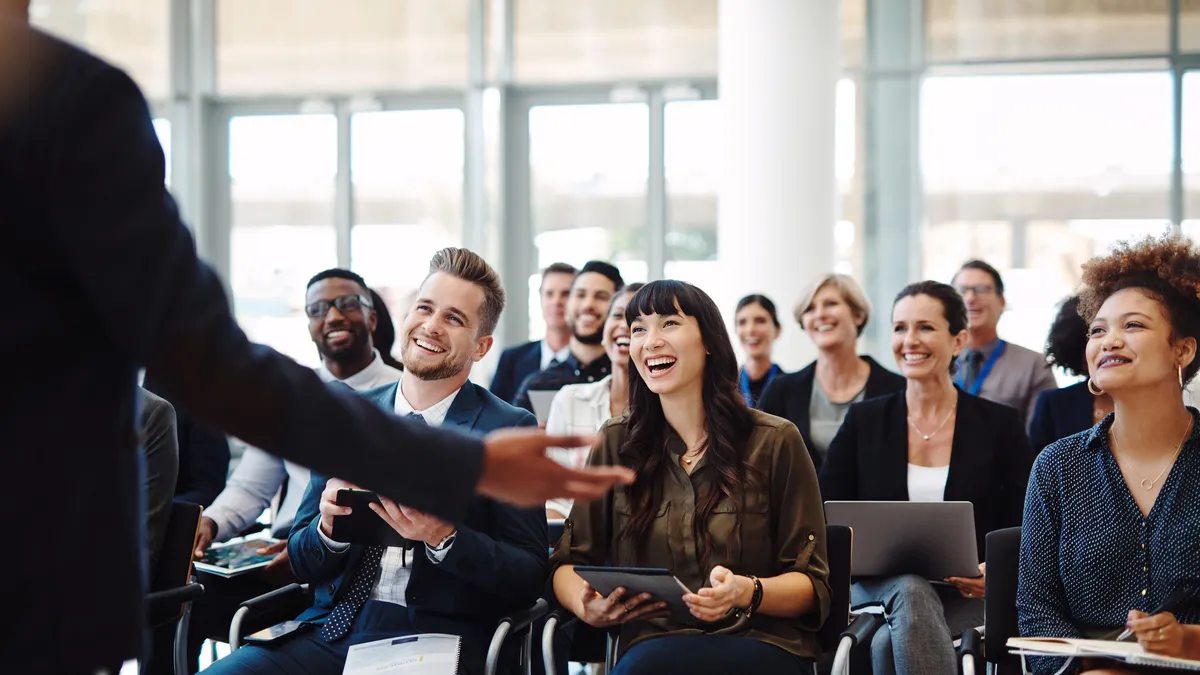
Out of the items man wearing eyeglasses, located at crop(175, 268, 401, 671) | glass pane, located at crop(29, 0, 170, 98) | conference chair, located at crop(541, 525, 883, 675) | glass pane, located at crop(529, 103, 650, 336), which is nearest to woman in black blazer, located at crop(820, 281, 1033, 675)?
conference chair, located at crop(541, 525, 883, 675)

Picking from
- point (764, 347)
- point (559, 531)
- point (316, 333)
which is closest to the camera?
point (559, 531)

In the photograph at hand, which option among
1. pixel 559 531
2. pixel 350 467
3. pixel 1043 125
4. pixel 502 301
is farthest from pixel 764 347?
pixel 350 467

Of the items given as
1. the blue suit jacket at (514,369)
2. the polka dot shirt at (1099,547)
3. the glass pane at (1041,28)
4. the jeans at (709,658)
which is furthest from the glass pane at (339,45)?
the polka dot shirt at (1099,547)

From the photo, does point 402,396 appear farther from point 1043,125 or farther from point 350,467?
point 1043,125

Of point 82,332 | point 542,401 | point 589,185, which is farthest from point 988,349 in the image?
point 82,332

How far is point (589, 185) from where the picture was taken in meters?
9.01

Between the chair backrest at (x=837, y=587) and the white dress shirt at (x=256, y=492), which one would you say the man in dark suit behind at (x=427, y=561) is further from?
the white dress shirt at (x=256, y=492)

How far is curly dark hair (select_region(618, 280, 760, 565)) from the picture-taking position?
9.66 ft

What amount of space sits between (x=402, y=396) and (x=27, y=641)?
7.43ft

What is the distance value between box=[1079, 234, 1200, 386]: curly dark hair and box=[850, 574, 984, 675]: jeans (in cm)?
97

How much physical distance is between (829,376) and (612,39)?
4.75 metres

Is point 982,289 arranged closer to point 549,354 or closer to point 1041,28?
point 549,354

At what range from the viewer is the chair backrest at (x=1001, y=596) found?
289 centimetres

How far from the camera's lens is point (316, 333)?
4.64 m
